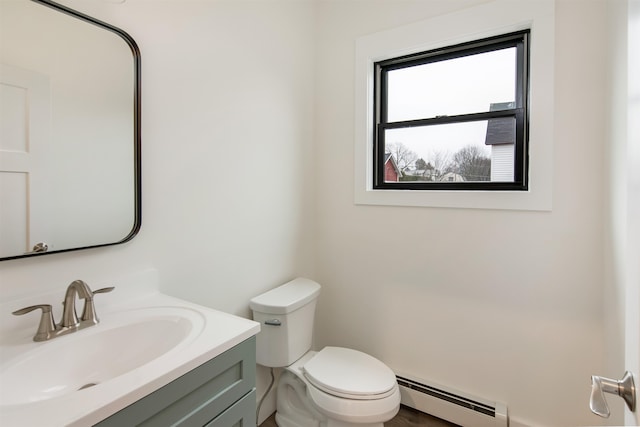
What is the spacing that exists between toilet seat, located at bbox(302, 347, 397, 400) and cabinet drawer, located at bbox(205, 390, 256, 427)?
0.51 m

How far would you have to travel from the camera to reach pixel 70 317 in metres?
0.88

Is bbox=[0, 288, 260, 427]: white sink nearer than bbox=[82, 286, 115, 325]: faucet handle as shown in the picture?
Yes

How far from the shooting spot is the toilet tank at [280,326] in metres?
1.49

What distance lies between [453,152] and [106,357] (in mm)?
1751

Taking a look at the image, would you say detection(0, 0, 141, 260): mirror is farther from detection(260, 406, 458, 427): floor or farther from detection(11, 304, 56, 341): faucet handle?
detection(260, 406, 458, 427): floor

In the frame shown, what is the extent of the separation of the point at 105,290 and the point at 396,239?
54.1 inches

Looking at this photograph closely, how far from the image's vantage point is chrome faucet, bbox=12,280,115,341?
0.83m

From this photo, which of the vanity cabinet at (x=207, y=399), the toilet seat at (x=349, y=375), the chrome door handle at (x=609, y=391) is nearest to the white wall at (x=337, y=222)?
the toilet seat at (x=349, y=375)

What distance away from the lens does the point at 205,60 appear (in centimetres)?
131

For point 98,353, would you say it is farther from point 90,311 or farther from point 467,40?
point 467,40

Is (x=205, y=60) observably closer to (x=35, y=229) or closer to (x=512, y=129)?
(x=35, y=229)

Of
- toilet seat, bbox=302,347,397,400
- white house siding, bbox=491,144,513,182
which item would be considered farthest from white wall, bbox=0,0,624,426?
toilet seat, bbox=302,347,397,400

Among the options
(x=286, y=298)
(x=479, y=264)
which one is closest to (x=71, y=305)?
(x=286, y=298)

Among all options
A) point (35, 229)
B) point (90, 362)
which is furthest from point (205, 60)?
point (90, 362)
